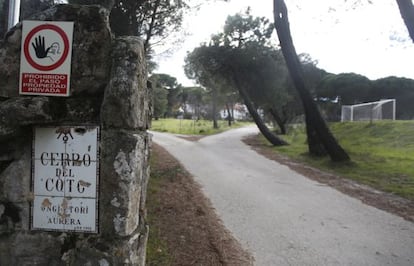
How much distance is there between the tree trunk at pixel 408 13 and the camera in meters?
10.8

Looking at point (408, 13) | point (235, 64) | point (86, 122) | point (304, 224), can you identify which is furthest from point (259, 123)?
point (86, 122)

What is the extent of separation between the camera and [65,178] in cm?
324

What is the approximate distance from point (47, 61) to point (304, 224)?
5.05m

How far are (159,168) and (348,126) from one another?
16367mm

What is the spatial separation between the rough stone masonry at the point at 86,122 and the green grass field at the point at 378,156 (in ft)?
26.9

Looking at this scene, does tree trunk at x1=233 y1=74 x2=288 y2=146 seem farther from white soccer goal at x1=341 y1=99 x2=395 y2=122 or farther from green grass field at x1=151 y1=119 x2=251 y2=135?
green grass field at x1=151 y1=119 x2=251 y2=135

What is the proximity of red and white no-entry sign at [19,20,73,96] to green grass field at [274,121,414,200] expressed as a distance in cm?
860

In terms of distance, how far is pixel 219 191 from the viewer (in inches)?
392

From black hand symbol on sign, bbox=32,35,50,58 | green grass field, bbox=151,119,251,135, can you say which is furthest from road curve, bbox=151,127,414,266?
green grass field, bbox=151,119,251,135

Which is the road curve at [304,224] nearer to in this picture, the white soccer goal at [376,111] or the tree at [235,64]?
the white soccer goal at [376,111]

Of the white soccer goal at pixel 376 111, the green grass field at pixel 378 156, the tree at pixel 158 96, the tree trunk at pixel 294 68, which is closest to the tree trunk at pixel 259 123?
the green grass field at pixel 378 156

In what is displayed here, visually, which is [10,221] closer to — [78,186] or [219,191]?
[78,186]

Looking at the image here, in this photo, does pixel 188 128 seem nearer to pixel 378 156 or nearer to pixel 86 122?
pixel 378 156

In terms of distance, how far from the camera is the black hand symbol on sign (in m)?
3.21
